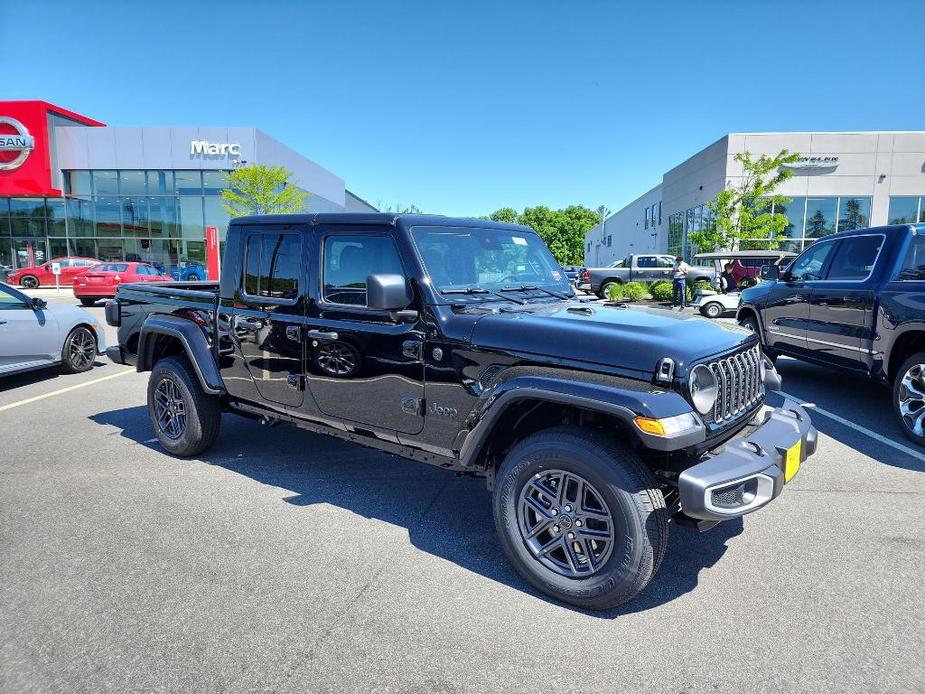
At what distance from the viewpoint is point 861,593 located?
306 centimetres

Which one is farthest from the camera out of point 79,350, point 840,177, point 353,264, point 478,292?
point 840,177

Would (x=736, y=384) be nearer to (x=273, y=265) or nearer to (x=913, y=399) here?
(x=273, y=265)

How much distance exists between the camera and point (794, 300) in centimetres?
732

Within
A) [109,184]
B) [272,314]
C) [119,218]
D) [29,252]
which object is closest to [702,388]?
[272,314]

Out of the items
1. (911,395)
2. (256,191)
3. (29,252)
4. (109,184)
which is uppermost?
(109,184)

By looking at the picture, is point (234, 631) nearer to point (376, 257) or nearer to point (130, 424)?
point (376, 257)

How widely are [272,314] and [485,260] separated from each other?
151 centimetres

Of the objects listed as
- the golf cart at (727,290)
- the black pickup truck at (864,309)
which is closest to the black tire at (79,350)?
the black pickup truck at (864,309)

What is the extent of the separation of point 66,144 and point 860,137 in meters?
41.9

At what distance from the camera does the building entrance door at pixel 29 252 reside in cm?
3534

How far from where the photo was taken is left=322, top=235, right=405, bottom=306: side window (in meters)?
3.65

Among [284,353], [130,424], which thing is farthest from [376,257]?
[130,424]

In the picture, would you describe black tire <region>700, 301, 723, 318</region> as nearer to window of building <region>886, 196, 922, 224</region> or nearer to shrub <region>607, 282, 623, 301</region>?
shrub <region>607, 282, 623, 301</region>

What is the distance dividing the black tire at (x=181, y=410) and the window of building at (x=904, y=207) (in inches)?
1366
